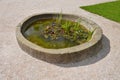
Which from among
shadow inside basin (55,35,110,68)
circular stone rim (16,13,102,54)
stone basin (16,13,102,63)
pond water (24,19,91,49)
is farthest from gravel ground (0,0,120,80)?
pond water (24,19,91,49)

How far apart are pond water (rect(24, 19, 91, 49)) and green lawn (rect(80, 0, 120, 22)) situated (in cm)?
235

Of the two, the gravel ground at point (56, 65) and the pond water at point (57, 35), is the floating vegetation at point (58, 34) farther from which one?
the gravel ground at point (56, 65)

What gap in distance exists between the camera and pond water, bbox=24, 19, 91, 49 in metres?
7.90

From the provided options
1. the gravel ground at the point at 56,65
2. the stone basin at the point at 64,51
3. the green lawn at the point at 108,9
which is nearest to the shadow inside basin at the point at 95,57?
the gravel ground at the point at 56,65

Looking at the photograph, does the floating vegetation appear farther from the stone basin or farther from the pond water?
the stone basin

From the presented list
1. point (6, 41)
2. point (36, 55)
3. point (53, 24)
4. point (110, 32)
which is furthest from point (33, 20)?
point (110, 32)

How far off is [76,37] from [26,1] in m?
5.61

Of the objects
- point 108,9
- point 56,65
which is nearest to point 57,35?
point 56,65

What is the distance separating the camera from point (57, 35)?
8.34 meters

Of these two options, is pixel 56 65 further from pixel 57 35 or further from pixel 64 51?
pixel 57 35

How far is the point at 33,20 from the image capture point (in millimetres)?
9453

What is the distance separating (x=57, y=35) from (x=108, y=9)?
4468 millimetres

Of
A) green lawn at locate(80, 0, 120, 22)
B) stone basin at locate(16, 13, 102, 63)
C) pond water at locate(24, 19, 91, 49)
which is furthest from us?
green lawn at locate(80, 0, 120, 22)

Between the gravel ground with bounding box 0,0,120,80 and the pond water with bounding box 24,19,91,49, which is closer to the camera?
the gravel ground with bounding box 0,0,120,80
